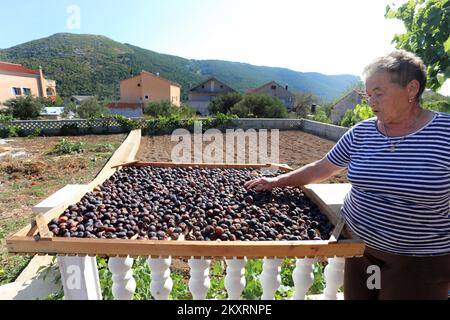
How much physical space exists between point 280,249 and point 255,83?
10306cm

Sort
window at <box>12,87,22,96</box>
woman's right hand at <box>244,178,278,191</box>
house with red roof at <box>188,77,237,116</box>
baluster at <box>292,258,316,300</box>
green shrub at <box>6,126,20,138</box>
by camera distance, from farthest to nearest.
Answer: house with red roof at <box>188,77,237,116</box>, window at <box>12,87,22,96</box>, green shrub at <box>6,126,20,138</box>, woman's right hand at <box>244,178,278,191</box>, baluster at <box>292,258,316,300</box>

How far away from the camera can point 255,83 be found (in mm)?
100375

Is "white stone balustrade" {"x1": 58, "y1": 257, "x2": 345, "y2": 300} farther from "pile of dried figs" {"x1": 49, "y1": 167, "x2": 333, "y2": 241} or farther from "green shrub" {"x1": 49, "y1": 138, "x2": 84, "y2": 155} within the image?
"green shrub" {"x1": 49, "y1": 138, "x2": 84, "y2": 155}

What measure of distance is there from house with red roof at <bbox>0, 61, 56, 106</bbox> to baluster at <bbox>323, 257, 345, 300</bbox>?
39.0 meters

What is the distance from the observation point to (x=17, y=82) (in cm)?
3619

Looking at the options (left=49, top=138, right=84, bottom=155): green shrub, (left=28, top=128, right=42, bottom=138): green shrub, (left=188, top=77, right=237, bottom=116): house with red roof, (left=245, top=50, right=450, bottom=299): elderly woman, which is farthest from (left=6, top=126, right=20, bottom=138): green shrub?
(left=188, top=77, right=237, bottom=116): house with red roof

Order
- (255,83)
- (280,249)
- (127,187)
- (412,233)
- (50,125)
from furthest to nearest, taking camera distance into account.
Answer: (255,83)
(50,125)
(127,187)
(412,233)
(280,249)

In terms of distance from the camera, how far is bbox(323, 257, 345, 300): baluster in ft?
5.77

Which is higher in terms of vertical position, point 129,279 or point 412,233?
point 412,233

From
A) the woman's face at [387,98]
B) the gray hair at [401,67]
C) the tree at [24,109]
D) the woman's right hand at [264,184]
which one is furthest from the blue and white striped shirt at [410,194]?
the tree at [24,109]

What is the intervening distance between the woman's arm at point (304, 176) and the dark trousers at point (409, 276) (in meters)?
0.53

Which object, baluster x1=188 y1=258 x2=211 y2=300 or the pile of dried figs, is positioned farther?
baluster x1=188 y1=258 x2=211 y2=300
